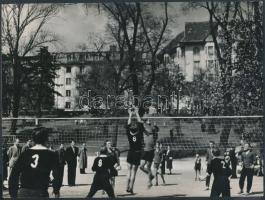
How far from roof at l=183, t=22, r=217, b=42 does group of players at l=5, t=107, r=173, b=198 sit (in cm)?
247

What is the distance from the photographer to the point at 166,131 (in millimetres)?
11734

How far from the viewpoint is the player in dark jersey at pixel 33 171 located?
5738 mm

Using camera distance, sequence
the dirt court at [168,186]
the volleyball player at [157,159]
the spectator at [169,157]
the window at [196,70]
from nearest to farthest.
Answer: the dirt court at [168,186] → the volleyball player at [157,159] → the spectator at [169,157] → the window at [196,70]

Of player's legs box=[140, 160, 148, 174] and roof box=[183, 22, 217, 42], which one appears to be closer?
player's legs box=[140, 160, 148, 174]

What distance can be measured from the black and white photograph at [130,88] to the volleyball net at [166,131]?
3cm

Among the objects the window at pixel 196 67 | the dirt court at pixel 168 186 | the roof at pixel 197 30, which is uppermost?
the roof at pixel 197 30

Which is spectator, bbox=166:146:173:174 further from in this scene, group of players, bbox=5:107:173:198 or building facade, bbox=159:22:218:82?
building facade, bbox=159:22:218:82

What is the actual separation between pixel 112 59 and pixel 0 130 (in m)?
3.42

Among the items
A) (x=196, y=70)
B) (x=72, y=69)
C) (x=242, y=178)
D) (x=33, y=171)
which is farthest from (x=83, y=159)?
(x=33, y=171)

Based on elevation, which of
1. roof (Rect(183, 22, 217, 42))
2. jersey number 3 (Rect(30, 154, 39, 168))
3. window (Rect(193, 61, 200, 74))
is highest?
roof (Rect(183, 22, 217, 42))

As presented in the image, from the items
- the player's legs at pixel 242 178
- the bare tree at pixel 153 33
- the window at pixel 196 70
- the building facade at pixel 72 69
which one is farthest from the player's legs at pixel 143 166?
the window at pixel 196 70

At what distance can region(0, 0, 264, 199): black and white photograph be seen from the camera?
11.4m

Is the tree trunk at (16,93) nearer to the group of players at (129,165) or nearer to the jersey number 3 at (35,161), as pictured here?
the group of players at (129,165)

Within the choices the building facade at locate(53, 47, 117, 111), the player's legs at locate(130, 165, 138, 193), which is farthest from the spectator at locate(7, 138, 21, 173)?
the player's legs at locate(130, 165, 138, 193)
